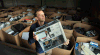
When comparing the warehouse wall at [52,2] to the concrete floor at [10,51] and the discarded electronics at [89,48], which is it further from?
the concrete floor at [10,51]

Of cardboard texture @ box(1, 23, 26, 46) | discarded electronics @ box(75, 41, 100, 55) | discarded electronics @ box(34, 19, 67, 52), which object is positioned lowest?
cardboard texture @ box(1, 23, 26, 46)

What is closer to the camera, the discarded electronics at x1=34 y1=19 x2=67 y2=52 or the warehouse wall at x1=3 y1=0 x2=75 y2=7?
the discarded electronics at x1=34 y1=19 x2=67 y2=52

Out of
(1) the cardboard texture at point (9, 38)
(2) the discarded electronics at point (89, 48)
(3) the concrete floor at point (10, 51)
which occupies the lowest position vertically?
(3) the concrete floor at point (10, 51)

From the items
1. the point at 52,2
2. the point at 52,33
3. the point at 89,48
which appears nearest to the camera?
the point at 52,33

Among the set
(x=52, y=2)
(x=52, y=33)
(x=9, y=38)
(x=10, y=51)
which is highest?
(x=52, y=2)

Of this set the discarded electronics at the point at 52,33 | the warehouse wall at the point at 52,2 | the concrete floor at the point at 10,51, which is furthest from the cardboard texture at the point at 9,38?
the warehouse wall at the point at 52,2

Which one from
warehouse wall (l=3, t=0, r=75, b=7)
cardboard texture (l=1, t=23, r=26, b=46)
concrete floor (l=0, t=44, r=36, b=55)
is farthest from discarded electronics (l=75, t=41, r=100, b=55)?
warehouse wall (l=3, t=0, r=75, b=7)

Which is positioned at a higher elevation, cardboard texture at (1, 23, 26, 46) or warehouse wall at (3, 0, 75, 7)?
warehouse wall at (3, 0, 75, 7)

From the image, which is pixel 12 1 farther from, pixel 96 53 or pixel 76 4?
pixel 96 53

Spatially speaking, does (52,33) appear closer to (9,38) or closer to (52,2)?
(9,38)

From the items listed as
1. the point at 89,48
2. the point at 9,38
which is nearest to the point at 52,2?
the point at 9,38

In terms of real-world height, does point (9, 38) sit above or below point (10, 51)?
above

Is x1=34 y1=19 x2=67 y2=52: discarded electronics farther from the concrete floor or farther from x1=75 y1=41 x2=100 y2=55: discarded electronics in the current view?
the concrete floor

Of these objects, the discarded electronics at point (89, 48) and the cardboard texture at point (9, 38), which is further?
the cardboard texture at point (9, 38)
